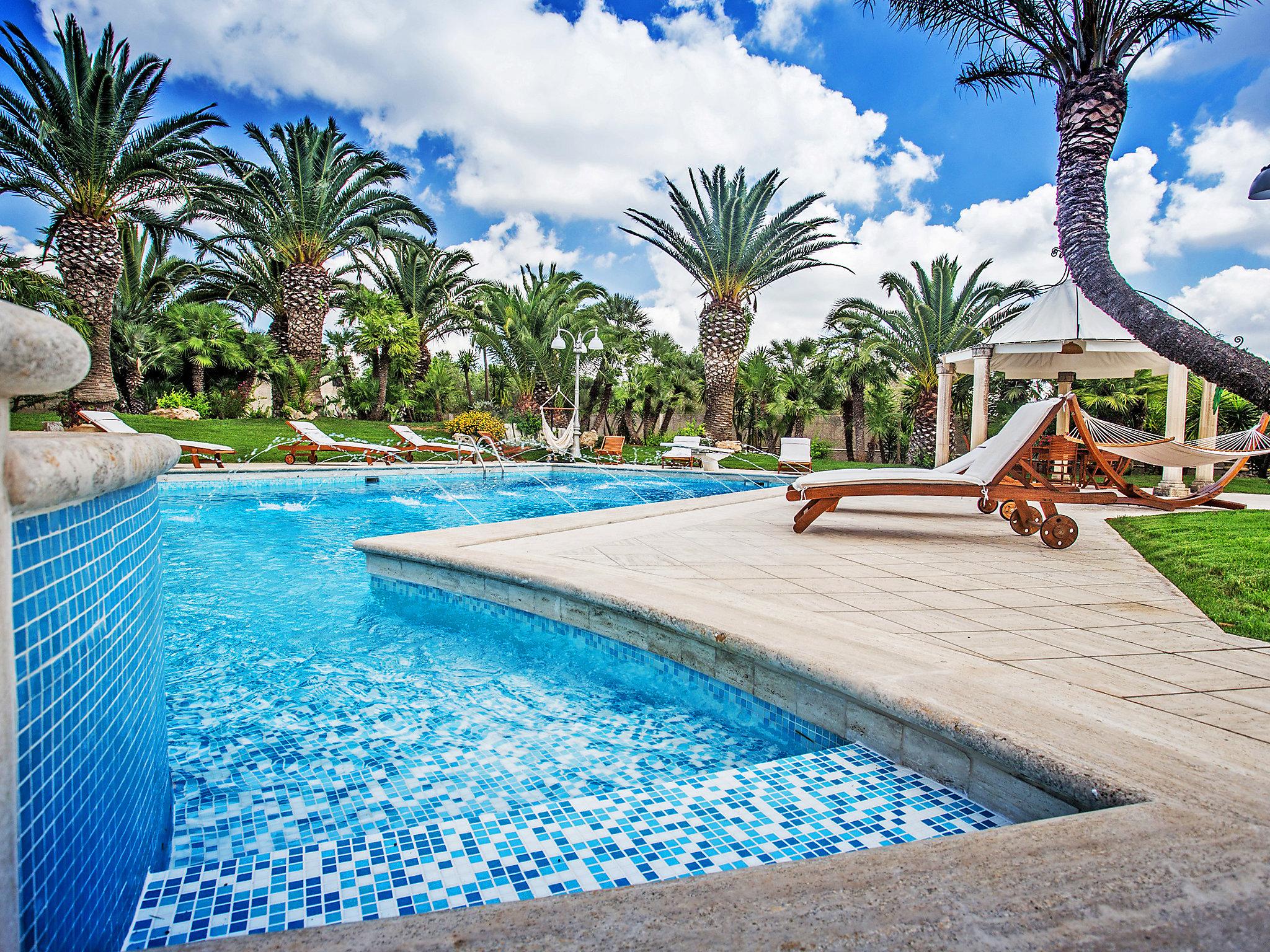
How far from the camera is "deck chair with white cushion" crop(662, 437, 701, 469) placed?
56.9ft

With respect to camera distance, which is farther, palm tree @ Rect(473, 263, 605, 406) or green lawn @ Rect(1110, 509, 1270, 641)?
palm tree @ Rect(473, 263, 605, 406)

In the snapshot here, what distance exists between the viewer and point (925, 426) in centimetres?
2017

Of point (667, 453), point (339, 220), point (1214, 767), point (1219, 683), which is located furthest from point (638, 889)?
point (339, 220)

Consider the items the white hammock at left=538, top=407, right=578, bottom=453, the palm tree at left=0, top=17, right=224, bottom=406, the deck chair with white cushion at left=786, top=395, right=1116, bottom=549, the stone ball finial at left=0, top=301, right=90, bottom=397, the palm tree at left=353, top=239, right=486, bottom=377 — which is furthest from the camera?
the palm tree at left=353, top=239, right=486, bottom=377

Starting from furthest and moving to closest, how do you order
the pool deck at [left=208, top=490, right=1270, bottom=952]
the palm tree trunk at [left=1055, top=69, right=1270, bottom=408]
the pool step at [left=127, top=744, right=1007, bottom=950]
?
1. the palm tree trunk at [left=1055, top=69, right=1270, bottom=408]
2. the pool step at [left=127, top=744, right=1007, bottom=950]
3. the pool deck at [left=208, top=490, right=1270, bottom=952]

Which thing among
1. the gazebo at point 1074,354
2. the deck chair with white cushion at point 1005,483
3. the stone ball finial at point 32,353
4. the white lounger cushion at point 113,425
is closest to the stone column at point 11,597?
the stone ball finial at point 32,353

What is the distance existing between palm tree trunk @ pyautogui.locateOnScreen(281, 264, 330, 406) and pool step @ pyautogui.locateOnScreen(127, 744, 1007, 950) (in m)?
20.8

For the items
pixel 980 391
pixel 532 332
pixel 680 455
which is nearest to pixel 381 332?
pixel 532 332

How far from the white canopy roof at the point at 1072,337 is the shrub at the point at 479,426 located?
538 inches

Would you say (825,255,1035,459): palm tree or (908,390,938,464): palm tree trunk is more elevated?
(825,255,1035,459): palm tree

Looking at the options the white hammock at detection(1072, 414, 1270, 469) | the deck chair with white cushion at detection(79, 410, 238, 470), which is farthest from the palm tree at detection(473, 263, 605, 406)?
the white hammock at detection(1072, 414, 1270, 469)

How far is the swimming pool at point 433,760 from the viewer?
5.17ft

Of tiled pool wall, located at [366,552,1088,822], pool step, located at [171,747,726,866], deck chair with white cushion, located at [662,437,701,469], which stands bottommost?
pool step, located at [171,747,726,866]

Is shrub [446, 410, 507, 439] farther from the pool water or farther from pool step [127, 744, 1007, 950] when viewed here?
pool step [127, 744, 1007, 950]
